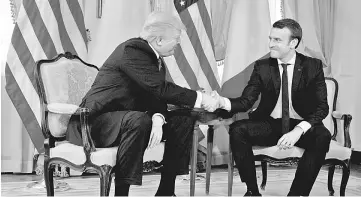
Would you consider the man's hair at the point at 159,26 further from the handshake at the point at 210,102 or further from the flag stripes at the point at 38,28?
the flag stripes at the point at 38,28

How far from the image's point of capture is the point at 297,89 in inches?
138

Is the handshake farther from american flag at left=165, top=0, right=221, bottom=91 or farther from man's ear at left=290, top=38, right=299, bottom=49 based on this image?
american flag at left=165, top=0, right=221, bottom=91

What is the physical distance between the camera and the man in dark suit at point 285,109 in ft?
10.7

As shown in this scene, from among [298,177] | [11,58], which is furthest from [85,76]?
[298,177]

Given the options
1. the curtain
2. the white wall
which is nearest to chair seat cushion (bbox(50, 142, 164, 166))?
the curtain

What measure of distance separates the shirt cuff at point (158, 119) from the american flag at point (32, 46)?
1750 millimetres

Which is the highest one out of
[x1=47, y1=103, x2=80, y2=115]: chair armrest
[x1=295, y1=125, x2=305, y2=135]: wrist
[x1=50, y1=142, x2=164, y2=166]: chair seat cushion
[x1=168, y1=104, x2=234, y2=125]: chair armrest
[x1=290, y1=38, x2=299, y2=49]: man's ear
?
[x1=290, y1=38, x2=299, y2=49]: man's ear

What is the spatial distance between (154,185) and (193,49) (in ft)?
4.93

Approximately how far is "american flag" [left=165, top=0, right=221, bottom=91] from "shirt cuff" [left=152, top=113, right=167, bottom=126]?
2.07m

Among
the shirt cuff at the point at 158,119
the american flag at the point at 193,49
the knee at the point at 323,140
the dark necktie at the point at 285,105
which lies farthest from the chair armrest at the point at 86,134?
the american flag at the point at 193,49

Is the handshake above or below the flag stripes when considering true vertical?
below

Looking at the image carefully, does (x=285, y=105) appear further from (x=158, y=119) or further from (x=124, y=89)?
(x=124, y=89)

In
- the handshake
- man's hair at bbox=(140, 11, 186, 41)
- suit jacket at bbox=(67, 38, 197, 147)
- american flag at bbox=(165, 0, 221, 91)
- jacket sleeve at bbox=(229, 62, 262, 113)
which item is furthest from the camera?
american flag at bbox=(165, 0, 221, 91)

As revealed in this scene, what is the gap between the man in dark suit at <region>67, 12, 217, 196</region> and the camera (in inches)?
114
